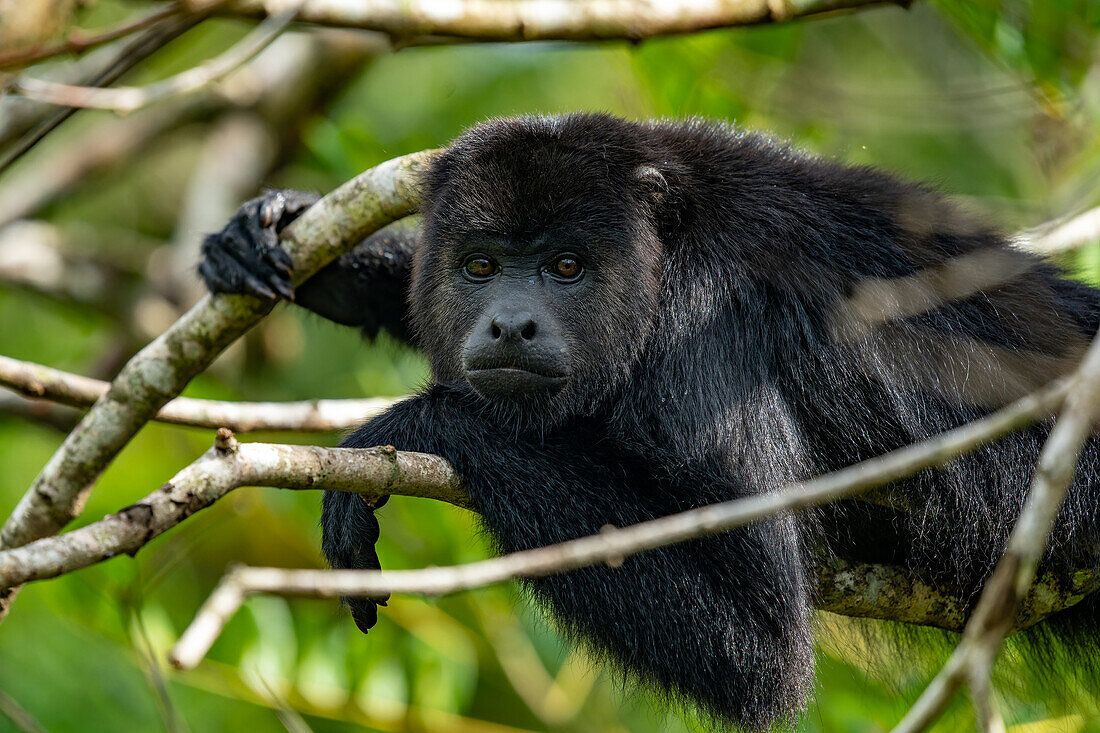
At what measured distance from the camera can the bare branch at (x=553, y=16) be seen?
5520 millimetres

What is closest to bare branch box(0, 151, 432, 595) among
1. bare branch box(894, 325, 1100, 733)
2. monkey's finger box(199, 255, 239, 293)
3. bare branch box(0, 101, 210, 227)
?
monkey's finger box(199, 255, 239, 293)

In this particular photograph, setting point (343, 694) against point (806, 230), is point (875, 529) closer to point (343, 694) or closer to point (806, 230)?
point (806, 230)

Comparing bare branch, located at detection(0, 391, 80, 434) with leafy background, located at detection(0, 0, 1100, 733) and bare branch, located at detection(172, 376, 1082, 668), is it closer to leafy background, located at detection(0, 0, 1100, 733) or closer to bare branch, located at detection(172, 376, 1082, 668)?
leafy background, located at detection(0, 0, 1100, 733)

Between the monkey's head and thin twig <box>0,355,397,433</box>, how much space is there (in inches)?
31.6

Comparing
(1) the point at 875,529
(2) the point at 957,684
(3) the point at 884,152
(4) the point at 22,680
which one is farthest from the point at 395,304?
(3) the point at 884,152

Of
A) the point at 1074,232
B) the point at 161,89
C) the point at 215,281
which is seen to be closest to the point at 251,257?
the point at 215,281

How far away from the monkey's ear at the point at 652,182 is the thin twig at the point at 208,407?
1.54 metres

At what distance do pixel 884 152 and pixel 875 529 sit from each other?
8594 millimetres

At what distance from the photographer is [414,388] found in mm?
5113

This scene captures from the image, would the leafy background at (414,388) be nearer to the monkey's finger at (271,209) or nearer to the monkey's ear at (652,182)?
the monkey's finger at (271,209)

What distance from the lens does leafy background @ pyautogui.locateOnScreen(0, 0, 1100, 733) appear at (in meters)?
5.81

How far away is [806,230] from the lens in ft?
15.1

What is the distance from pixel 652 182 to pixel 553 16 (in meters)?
1.61

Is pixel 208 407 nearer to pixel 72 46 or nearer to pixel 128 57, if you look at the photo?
pixel 128 57
